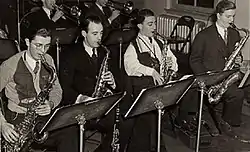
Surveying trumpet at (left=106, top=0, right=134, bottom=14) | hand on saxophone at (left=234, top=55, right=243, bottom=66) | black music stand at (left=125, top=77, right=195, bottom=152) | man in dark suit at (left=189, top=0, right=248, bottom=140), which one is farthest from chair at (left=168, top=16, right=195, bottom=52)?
black music stand at (left=125, top=77, right=195, bottom=152)

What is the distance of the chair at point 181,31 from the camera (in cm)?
625

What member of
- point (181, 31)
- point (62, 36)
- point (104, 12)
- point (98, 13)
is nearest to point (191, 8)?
point (181, 31)

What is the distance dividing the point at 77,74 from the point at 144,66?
0.58m

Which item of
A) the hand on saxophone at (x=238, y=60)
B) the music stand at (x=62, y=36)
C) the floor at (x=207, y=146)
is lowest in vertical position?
the floor at (x=207, y=146)

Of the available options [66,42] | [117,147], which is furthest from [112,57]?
[117,147]

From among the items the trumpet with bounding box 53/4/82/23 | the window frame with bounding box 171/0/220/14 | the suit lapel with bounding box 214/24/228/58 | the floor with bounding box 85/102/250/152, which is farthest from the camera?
the window frame with bounding box 171/0/220/14

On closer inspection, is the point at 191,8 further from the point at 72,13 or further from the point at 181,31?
the point at 72,13

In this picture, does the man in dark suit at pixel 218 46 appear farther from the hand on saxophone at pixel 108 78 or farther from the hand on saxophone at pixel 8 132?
the hand on saxophone at pixel 8 132

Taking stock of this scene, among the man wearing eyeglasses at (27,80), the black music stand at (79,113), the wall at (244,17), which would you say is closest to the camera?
the black music stand at (79,113)

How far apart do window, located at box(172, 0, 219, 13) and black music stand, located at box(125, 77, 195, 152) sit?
11.5 ft

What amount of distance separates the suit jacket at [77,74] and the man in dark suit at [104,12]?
1.65 meters

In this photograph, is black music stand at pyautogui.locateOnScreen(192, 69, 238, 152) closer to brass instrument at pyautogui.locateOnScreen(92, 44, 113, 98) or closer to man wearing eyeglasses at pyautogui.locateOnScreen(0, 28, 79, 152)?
brass instrument at pyautogui.locateOnScreen(92, 44, 113, 98)

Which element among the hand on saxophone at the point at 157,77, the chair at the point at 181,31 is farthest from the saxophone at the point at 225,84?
the chair at the point at 181,31

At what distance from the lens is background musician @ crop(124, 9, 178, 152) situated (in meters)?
3.92
